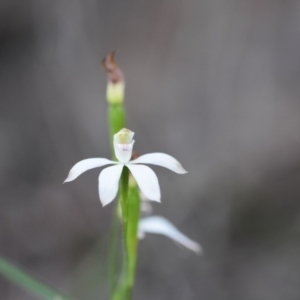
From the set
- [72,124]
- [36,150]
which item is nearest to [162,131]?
[72,124]

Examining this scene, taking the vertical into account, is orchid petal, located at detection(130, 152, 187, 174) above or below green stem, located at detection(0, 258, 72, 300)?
above

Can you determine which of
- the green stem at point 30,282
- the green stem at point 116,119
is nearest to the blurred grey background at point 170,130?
the green stem at point 30,282

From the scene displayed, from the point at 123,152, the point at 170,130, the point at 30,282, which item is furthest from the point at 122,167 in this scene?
the point at 170,130

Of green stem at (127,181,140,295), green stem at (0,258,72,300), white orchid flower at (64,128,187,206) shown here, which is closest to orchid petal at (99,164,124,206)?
white orchid flower at (64,128,187,206)

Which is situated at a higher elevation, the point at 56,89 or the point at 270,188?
the point at 56,89

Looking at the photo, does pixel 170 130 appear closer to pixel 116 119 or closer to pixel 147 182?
pixel 116 119

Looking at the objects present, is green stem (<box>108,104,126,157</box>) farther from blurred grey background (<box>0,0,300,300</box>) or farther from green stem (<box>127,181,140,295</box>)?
blurred grey background (<box>0,0,300,300</box>)

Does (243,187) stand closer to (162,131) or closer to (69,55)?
(162,131)
